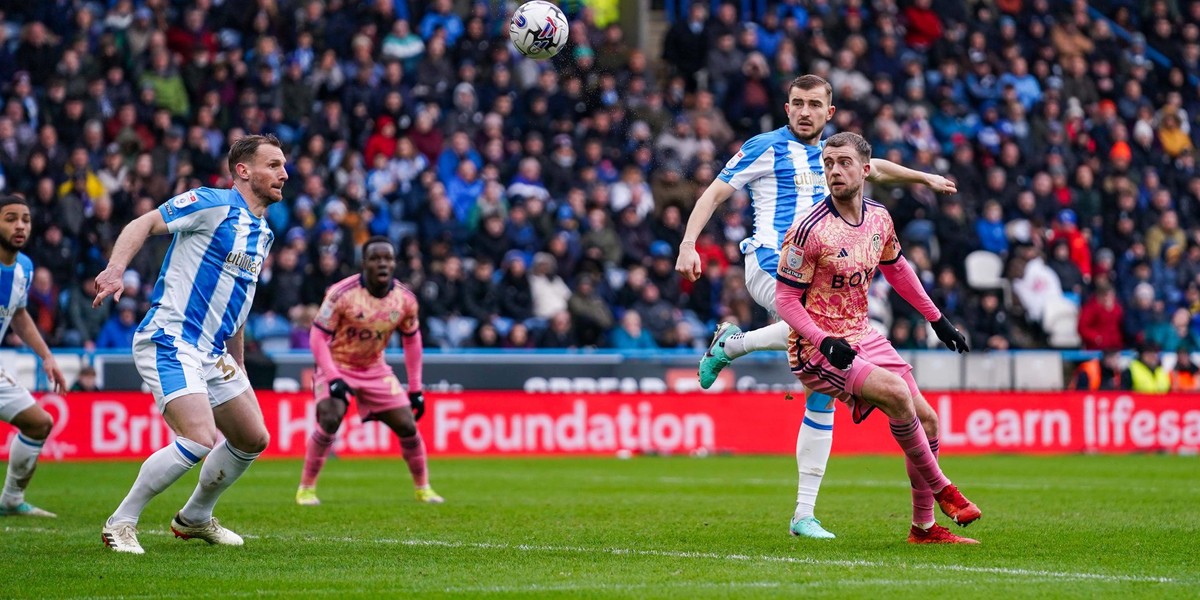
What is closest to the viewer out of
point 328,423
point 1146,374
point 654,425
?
point 328,423

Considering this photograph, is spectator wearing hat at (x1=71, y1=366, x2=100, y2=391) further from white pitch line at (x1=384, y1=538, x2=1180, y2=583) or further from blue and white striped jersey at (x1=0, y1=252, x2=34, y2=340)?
white pitch line at (x1=384, y1=538, x2=1180, y2=583)

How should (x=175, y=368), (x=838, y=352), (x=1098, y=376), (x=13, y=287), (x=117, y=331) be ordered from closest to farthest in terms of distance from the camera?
(x=838, y=352) → (x=175, y=368) → (x=13, y=287) → (x=117, y=331) → (x=1098, y=376)

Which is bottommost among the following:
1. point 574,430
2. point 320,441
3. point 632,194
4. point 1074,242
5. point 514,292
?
point 574,430

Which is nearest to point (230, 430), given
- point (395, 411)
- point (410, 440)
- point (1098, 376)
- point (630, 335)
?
point (395, 411)

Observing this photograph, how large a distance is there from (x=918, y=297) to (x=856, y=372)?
31.1 inches

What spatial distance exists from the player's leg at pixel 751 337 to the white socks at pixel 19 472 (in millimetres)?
5073

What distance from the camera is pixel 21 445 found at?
12.2m

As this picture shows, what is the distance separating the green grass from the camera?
24.4 ft

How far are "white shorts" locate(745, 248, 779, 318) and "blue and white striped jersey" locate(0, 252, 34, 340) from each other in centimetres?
520

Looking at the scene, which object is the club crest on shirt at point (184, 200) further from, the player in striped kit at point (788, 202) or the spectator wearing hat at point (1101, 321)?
the spectator wearing hat at point (1101, 321)

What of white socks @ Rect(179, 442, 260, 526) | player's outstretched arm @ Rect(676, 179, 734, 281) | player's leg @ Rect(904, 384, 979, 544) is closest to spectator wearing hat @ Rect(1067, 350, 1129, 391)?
player's outstretched arm @ Rect(676, 179, 734, 281)

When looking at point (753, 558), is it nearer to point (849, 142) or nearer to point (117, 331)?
point (849, 142)

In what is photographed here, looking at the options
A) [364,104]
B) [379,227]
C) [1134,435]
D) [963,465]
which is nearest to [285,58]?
[364,104]

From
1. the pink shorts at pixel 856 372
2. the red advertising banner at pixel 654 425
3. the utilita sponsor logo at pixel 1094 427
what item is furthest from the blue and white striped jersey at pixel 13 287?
the utilita sponsor logo at pixel 1094 427
